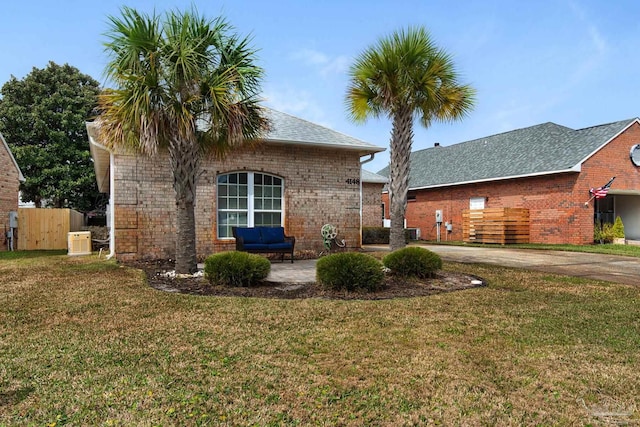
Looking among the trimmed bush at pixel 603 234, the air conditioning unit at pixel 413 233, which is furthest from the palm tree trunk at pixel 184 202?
the air conditioning unit at pixel 413 233

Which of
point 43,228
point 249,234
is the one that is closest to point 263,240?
point 249,234

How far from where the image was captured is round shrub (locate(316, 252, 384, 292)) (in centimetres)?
660

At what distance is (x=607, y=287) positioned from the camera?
23.6ft

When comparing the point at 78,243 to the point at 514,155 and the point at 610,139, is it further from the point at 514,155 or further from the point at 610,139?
the point at 610,139

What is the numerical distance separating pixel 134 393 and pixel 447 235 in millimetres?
21714

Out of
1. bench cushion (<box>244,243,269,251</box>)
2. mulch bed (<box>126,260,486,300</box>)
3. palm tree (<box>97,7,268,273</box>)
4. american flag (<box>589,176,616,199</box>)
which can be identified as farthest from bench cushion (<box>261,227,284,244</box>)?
american flag (<box>589,176,616,199</box>)

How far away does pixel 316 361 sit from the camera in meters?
3.54

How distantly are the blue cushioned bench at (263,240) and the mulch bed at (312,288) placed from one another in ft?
7.55

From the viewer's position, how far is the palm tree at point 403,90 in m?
8.38

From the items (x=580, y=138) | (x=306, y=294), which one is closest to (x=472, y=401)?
(x=306, y=294)

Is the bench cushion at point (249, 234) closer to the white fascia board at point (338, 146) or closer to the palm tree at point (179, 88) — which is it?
the palm tree at point (179, 88)

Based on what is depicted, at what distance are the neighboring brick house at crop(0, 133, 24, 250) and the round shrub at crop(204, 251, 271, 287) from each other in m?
13.5

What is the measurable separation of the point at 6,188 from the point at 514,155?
22806 millimetres

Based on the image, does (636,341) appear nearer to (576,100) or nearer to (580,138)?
(576,100)
